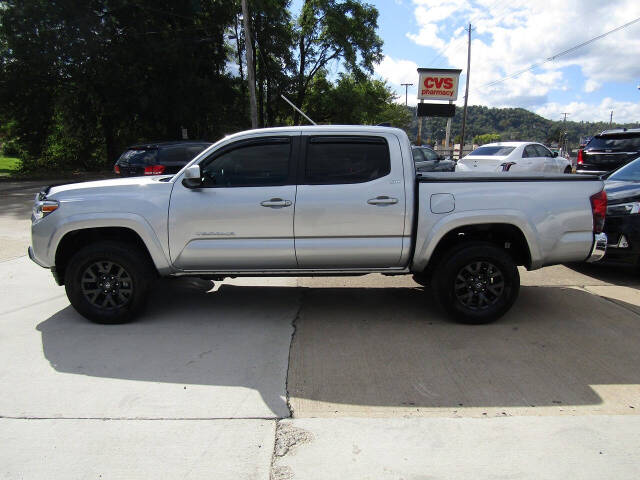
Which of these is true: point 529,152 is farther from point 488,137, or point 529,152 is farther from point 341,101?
point 488,137

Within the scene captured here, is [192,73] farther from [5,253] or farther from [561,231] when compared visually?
[561,231]

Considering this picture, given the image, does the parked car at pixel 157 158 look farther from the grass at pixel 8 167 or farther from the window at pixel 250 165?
the grass at pixel 8 167

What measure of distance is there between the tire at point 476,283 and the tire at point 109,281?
114 inches

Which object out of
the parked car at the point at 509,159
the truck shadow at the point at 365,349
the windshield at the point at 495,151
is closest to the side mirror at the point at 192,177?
the truck shadow at the point at 365,349

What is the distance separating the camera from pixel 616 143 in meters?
12.8

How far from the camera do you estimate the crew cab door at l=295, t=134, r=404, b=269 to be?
14.3 feet

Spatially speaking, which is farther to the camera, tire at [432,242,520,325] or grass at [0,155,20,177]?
grass at [0,155,20,177]

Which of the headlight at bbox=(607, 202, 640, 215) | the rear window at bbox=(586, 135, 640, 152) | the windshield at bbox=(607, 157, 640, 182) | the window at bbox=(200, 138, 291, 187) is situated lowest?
the headlight at bbox=(607, 202, 640, 215)

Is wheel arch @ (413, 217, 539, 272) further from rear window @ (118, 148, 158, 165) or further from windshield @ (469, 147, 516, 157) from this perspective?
windshield @ (469, 147, 516, 157)

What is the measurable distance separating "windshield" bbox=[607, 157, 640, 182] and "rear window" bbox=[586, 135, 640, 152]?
21.2 feet

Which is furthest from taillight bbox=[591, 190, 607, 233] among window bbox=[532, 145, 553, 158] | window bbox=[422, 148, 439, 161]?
window bbox=[422, 148, 439, 161]

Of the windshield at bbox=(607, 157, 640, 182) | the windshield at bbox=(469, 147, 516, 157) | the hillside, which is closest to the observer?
the windshield at bbox=(607, 157, 640, 182)

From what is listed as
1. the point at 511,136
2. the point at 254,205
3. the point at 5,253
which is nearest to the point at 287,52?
the point at 5,253

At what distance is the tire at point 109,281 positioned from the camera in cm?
448
